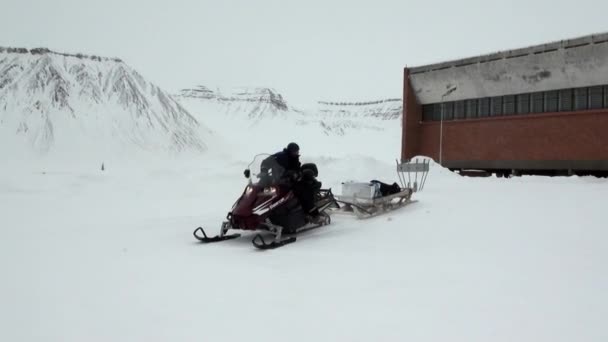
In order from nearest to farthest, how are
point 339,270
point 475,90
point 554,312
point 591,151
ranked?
point 554,312
point 339,270
point 591,151
point 475,90

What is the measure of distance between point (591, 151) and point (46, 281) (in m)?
27.5

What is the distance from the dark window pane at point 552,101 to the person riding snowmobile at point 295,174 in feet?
77.7

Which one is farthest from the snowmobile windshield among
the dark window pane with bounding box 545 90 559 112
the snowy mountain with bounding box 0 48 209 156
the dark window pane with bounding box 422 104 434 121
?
the snowy mountain with bounding box 0 48 209 156

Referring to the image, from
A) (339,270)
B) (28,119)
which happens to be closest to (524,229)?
(339,270)

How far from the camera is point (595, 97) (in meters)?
24.3

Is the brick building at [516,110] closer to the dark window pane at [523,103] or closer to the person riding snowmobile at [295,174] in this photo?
the dark window pane at [523,103]

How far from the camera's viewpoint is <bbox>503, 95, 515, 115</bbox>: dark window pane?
27.7 meters

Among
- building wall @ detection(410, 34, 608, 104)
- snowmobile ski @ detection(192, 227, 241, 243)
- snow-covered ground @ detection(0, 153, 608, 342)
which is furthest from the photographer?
building wall @ detection(410, 34, 608, 104)

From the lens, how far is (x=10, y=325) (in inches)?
132

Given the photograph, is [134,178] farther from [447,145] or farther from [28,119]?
[28,119]

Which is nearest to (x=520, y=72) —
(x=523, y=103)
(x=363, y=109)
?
(x=523, y=103)

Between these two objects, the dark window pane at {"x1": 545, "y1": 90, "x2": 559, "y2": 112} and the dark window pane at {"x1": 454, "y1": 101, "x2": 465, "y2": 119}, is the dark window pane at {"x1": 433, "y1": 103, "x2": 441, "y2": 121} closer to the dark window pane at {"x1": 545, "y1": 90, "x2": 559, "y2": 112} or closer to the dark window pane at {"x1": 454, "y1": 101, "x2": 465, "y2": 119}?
the dark window pane at {"x1": 454, "y1": 101, "x2": 465, "y2": 119}

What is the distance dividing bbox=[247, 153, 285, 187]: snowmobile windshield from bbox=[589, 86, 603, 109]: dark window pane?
79.5 feet

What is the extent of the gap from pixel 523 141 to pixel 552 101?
2.81m
